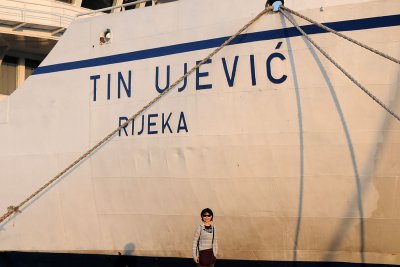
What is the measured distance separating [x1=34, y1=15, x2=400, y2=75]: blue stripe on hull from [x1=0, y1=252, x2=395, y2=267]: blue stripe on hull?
2885 mm

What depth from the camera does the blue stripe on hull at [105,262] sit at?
7.55m

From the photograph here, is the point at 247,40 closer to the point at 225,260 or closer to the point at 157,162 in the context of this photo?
the point at 157,162

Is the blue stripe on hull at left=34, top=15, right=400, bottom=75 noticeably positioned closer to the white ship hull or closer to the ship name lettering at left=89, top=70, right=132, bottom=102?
the white ship hull

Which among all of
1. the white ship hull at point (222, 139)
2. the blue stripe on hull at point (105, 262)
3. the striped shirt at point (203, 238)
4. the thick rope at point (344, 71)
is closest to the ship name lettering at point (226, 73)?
the white ship hull at point (222, 139)

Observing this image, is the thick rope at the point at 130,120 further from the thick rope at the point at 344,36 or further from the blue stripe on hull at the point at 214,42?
the thick rope at the point at 344,36

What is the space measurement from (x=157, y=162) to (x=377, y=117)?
9.75 ft

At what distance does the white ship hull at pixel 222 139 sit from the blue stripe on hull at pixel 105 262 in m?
0.09

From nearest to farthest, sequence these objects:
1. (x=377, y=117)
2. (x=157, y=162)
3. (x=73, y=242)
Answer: (x=377, y=117)
(x=157, y=162)
(x=73, y=242)

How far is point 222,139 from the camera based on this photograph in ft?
24.8

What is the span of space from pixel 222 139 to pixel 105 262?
272 centimetres

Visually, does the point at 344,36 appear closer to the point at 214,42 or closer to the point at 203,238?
the point at 214,42

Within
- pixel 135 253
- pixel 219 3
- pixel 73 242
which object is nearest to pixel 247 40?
pixel 219 3

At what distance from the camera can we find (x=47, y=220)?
29.5 ft

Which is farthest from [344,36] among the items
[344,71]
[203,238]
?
[203,238]
